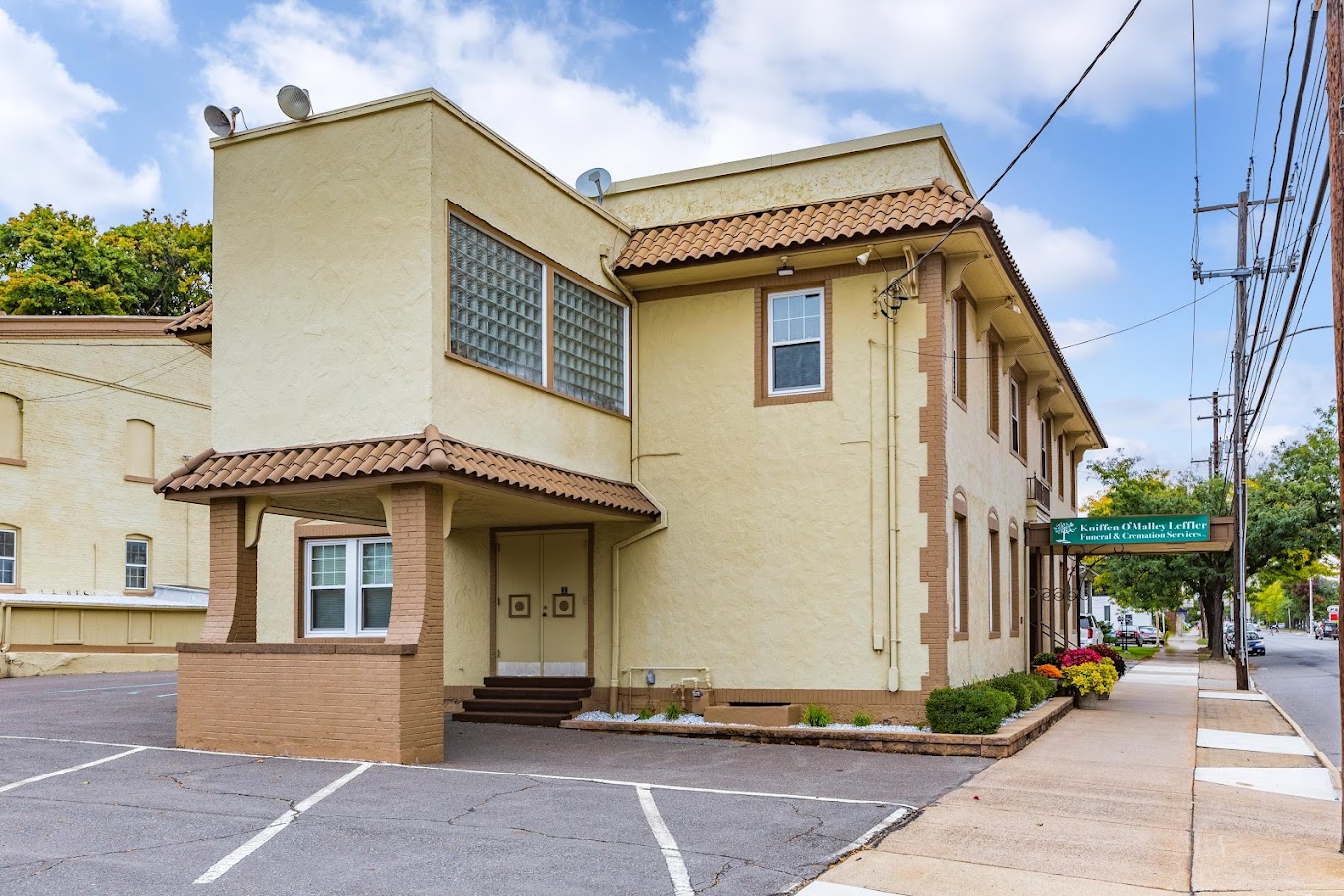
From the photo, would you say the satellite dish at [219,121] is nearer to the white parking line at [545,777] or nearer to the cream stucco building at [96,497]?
the white parking line at [545,777]

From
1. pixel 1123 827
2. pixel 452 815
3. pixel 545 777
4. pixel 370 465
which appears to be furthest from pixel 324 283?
pixel 1123 827

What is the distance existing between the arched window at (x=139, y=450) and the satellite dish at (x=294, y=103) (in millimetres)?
19276

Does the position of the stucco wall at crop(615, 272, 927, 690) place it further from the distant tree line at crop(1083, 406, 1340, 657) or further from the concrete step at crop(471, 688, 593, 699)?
the distant tree line at crop(1083, 406, 1340, 657)

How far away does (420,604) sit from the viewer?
12.6m

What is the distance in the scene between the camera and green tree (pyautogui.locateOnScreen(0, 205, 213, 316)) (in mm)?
38750

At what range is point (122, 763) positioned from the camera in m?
12.0

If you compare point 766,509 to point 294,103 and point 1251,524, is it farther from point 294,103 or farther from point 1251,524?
point 1251,524

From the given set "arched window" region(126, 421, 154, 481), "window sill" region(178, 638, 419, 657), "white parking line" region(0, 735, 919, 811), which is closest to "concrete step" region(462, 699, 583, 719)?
"window sill" region(178, 638, 419, 657)

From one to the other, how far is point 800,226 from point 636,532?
15.4 feet

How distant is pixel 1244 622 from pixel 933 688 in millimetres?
17188

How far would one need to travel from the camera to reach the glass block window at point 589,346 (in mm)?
15781

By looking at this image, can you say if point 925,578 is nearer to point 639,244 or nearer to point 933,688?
point 933,688

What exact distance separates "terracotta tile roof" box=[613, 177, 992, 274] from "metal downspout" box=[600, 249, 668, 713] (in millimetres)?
597

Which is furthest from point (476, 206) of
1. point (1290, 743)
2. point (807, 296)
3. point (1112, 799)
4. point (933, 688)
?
point (1290, 743)
